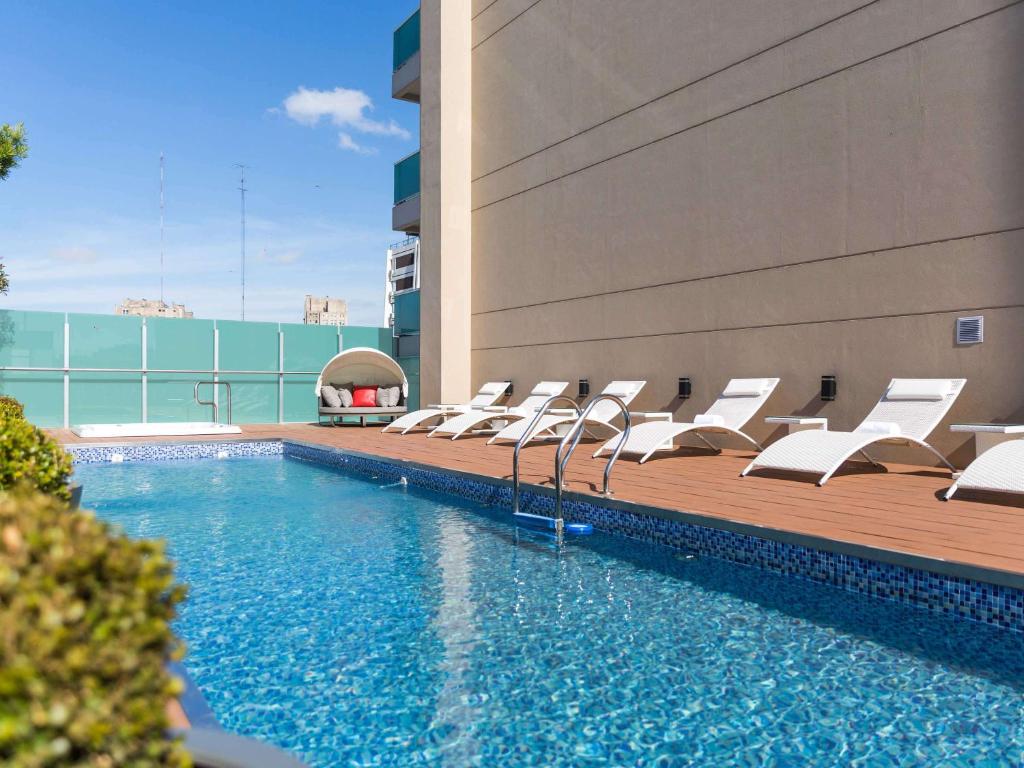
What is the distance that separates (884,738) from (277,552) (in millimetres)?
3574

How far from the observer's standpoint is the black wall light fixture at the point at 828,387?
24.1ft

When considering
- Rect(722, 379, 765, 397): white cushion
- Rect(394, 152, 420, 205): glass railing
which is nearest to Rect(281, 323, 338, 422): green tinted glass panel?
Rect(394, 152, 420, 205): glass railing

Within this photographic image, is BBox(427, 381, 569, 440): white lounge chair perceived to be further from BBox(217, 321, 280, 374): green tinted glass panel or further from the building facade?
BBox(217, 321, 280, 374): green tinted glass panel

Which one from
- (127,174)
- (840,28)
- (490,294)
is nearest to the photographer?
(840,28)

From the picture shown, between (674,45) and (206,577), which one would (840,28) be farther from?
(206,577)

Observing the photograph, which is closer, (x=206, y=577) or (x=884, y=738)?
(x=884, y=738)

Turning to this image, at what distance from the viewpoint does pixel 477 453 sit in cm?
803

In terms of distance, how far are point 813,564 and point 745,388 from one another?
4056 mm

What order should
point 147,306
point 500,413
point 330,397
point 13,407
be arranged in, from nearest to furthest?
1. point 13,407
2. point 500,413
3. point 330,397
4. point 147,306

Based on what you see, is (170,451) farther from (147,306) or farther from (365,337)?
(147,306)

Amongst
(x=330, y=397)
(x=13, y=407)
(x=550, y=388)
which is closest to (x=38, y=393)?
(x=13, y=407)

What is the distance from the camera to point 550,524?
5.02 meters

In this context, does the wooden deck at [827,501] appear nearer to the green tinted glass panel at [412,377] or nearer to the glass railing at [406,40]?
the green tinted glass panel at [412,377]

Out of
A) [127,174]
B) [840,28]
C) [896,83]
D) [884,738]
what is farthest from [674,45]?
[127,174]
